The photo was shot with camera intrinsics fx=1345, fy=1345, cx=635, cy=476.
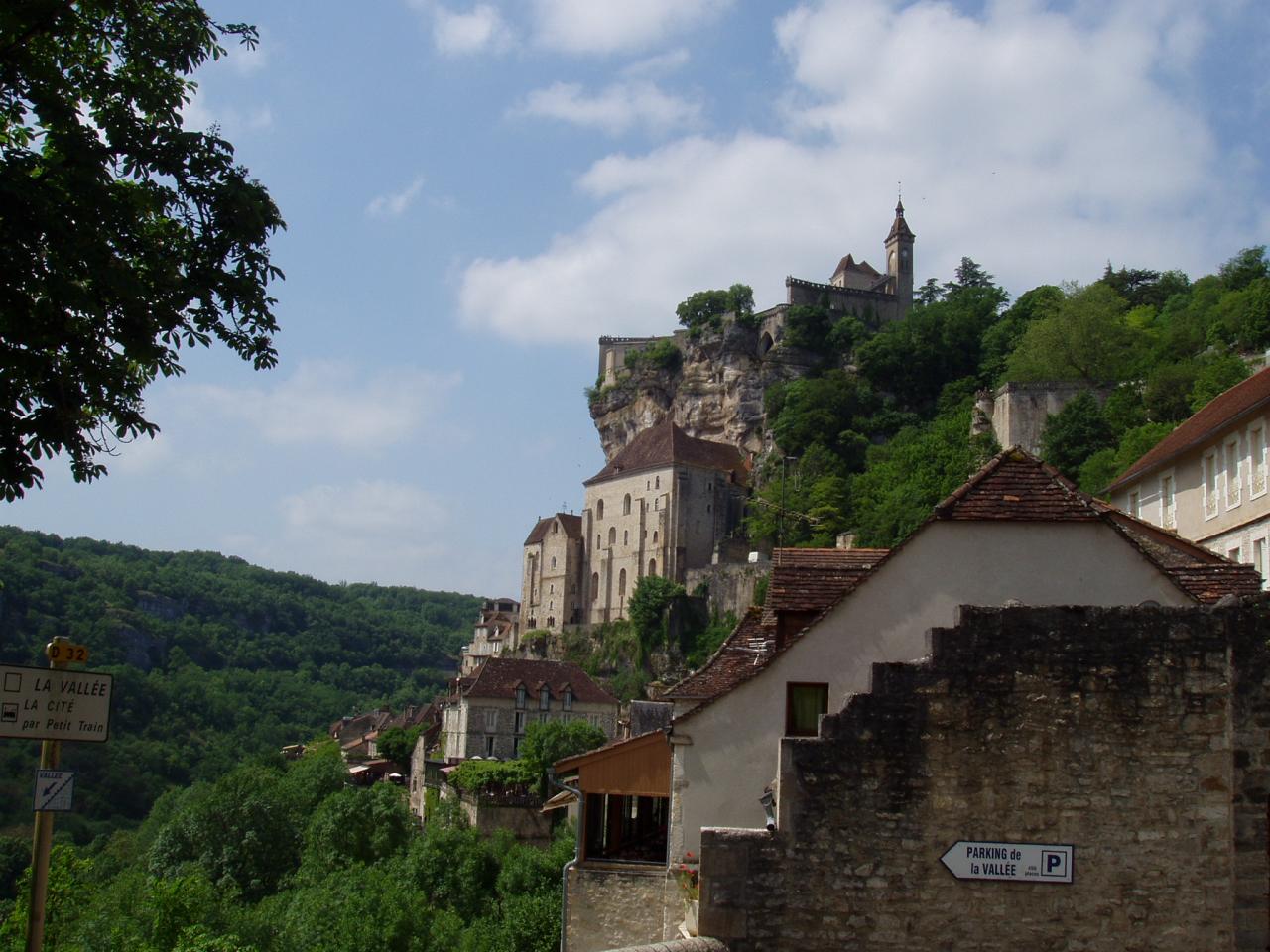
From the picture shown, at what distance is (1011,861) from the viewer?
29.8 ft

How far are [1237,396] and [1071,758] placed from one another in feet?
103

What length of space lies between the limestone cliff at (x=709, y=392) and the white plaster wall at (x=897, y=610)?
105 metres

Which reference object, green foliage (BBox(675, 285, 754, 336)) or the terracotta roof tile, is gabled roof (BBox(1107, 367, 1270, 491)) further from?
green foliage (BBox(675, 285, 754, 336))

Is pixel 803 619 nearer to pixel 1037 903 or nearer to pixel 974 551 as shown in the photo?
pixel 974 551

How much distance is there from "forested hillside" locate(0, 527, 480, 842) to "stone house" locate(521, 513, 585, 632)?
25.2 m

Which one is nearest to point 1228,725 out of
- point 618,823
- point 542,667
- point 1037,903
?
point 1037,903

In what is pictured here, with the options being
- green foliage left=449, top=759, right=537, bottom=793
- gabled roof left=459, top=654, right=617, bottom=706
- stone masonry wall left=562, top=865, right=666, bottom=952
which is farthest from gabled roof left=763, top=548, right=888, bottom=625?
gabled roof left=459, top=654, right=617, bottom=706

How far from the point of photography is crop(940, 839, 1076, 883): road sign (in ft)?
29.7

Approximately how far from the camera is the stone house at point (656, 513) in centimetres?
11056

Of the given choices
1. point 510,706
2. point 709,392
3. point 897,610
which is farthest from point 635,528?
point 897,610

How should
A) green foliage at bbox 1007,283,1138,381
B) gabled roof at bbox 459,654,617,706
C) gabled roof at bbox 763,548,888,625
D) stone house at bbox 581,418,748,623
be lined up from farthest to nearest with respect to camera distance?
stone house at bbox 581,418,748,623, green foliage at bbox 1007,283,1138,381, gabled roof at bbox 459,654,617,706, gabled roof at bbox 763,548,888,625

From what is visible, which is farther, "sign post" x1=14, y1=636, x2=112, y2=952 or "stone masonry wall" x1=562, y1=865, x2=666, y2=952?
"stone masonry wall" x1=562, y1=865, x2=666, y2=952

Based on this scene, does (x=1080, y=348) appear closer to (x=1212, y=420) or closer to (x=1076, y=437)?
(x=1076, y=437)

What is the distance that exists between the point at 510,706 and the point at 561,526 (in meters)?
47.4
